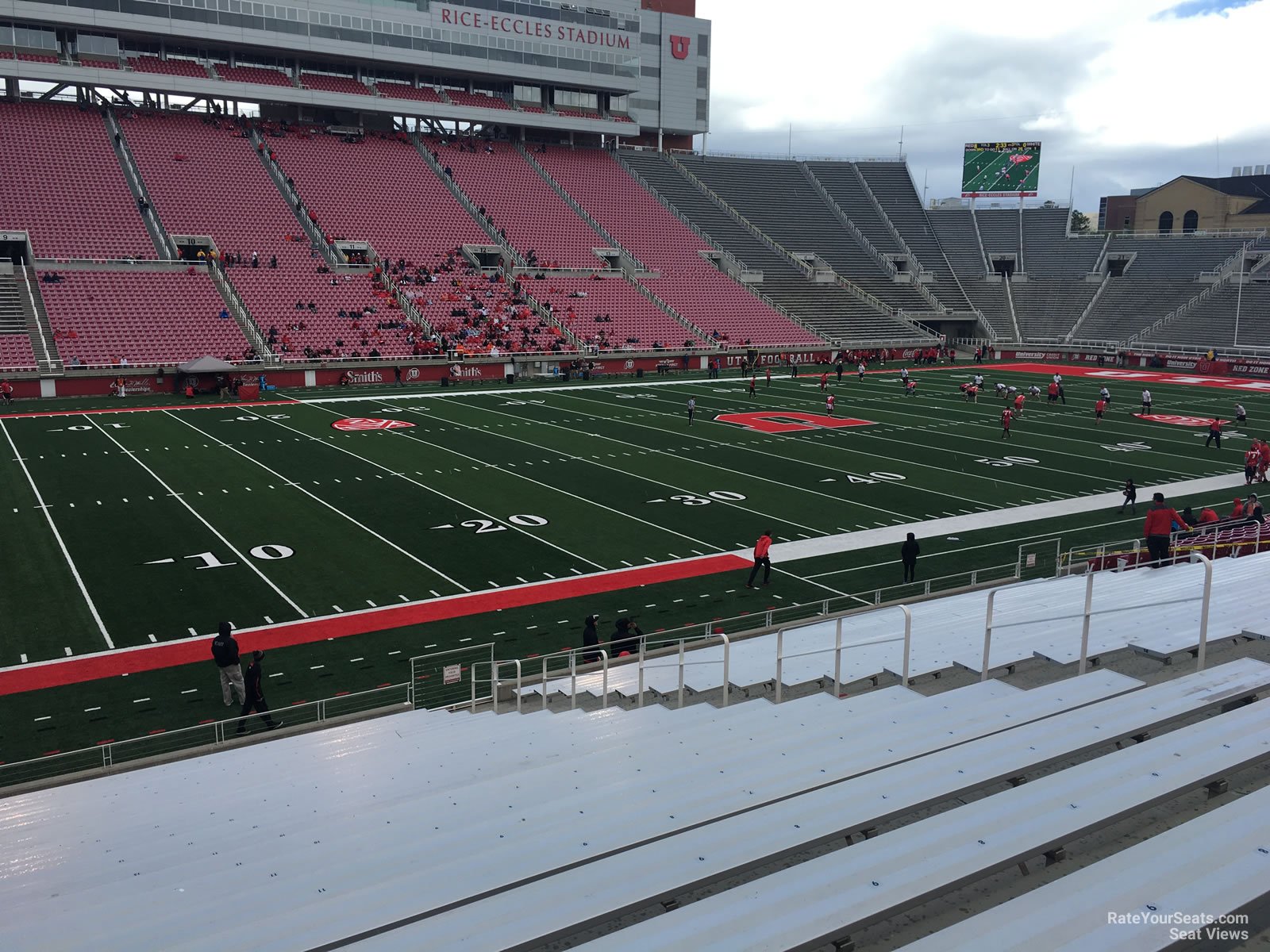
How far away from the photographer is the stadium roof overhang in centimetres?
5303

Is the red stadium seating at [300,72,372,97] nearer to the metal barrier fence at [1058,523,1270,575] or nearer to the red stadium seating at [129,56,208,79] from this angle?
the red stadium seating at [129,56,208,79]

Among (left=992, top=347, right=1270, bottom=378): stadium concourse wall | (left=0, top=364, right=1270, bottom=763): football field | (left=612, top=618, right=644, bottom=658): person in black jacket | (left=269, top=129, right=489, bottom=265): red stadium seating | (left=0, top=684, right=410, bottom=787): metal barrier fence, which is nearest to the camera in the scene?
(left=0, top=684, right=410, bottom=787): metal barrier fence

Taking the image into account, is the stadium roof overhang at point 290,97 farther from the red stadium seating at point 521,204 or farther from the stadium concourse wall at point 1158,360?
the stadium concourse wall at point 1158,360

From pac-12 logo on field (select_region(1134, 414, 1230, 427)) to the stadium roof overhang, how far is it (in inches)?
1777

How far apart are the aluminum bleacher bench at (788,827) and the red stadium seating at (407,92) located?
214 ft

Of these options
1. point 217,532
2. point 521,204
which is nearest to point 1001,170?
point 521,204

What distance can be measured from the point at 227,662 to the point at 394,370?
34566mm

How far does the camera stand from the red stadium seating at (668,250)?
58.6 meters

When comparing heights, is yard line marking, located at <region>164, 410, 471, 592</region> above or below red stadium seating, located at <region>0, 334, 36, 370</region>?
below

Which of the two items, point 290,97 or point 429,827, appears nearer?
point 429,827

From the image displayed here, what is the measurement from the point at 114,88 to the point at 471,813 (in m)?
62.0

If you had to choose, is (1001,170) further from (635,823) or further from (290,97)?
(635,823)

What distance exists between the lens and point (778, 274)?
218 ft

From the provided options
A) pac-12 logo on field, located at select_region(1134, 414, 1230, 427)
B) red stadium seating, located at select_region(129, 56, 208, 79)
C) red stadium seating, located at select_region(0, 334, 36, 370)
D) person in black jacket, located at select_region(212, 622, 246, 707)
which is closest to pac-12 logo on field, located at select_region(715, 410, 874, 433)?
pac-12 logo on field, located at select_region(1134, 414, 1230, 427)
